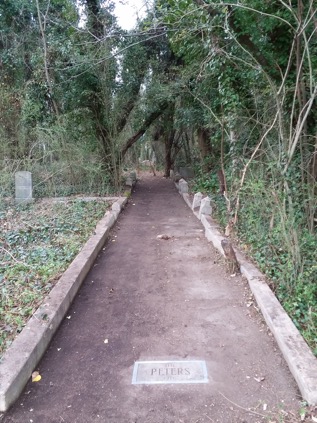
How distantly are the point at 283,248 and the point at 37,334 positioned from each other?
306 centimetres

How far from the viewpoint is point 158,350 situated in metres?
2.91

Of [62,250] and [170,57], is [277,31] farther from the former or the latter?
[170,57]

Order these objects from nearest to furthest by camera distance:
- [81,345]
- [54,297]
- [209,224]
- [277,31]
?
[81,345] < [54,297] < [277,31] < [209,224]

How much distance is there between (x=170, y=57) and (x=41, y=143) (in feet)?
19.5

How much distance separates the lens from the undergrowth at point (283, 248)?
Answer: 3221 mm

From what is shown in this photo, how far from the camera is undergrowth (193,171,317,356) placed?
322 cm

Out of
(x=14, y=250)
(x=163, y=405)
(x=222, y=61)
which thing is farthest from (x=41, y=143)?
(x=163, y=405)

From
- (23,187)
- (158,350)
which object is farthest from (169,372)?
(23,187)

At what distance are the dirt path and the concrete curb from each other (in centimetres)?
10

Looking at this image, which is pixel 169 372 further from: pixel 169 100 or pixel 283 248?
pixel 169 100

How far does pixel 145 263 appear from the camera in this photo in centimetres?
509

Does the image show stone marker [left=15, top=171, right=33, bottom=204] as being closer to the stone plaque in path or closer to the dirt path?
the dirt path

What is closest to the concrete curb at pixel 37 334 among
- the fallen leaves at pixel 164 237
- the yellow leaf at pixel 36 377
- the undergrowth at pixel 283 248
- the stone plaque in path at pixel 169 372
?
the yellow leaf at pixel 36 377

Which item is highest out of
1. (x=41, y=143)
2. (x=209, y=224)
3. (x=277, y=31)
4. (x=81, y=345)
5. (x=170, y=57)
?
(x=170, y=57)
